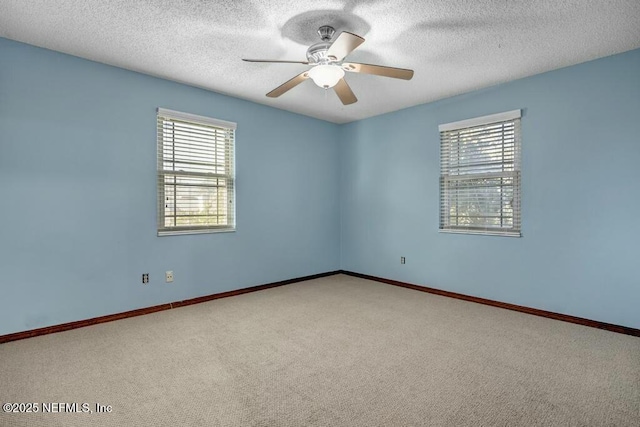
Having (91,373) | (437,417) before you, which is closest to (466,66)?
(437,417)

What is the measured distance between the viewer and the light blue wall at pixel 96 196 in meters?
2.75

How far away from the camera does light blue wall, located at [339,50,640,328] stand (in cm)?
294

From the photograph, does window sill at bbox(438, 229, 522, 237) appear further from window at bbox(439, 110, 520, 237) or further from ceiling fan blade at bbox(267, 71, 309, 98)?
ceiling fan blade at bbox(267, 71, 309, 98)

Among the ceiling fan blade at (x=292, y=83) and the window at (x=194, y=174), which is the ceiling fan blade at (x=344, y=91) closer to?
the ceiling fan blade at (x=292, y=83)

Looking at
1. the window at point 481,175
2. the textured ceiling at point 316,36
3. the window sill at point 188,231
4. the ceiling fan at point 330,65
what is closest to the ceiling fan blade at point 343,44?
the ceiling fan at point 330,65

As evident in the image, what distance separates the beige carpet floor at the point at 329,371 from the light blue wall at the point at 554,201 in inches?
17.7

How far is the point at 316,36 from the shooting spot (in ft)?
8.64

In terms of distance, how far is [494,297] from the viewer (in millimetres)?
3781

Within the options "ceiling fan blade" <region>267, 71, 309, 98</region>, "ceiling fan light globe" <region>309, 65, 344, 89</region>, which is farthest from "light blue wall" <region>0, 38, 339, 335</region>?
"ceiling fan light globe" <region>309, 65, 344, 89</region>

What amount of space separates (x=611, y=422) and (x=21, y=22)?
4.56 metres

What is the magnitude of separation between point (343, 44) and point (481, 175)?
258 cm

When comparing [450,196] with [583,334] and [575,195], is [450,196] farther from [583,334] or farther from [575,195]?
[583,334]


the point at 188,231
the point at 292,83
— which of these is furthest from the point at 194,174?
the point at 292,83

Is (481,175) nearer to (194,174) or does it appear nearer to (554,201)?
(554,201)
